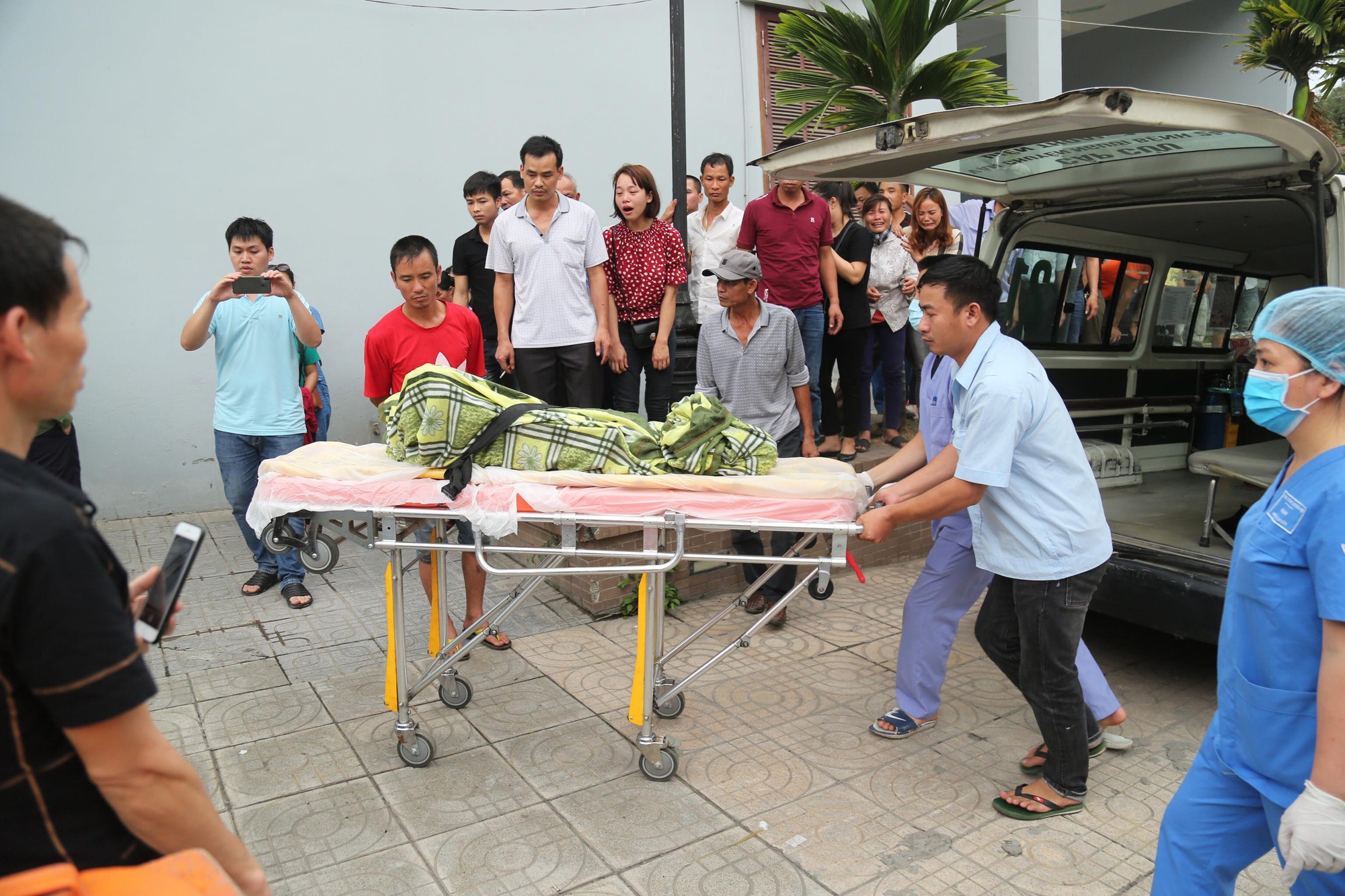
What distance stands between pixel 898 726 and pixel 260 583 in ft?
12.3

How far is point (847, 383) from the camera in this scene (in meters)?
6.53

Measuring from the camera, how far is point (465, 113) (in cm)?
738

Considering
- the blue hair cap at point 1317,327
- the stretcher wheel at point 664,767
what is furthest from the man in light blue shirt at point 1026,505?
the stretcher wheel at point 664,767

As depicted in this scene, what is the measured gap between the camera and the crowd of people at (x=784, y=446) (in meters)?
1.27

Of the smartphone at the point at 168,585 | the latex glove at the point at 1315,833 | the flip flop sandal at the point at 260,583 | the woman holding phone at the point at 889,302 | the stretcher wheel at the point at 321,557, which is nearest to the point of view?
the smartphone at the point at 168,585

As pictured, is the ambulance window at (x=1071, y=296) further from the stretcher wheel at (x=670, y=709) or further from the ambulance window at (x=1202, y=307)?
the stretcher wheel at (x=670, y=709)

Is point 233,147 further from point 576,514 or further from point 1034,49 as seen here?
point 1034,49

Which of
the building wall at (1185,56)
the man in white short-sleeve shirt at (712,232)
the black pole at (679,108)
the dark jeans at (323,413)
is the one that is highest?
the building wall at (1185,56)

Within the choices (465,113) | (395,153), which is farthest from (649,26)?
(395,153)

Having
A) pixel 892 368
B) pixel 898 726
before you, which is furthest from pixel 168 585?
pixel 892 368

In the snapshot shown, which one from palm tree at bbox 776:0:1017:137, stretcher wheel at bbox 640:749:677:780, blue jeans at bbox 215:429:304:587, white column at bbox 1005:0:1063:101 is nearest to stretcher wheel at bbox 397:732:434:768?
stretcher wheel at bbox 640:749:677:780

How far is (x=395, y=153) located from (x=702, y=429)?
4895mm

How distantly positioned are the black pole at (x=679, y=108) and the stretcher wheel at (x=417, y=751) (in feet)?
11.1

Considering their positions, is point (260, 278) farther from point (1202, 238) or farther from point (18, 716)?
point (1202, 238)
